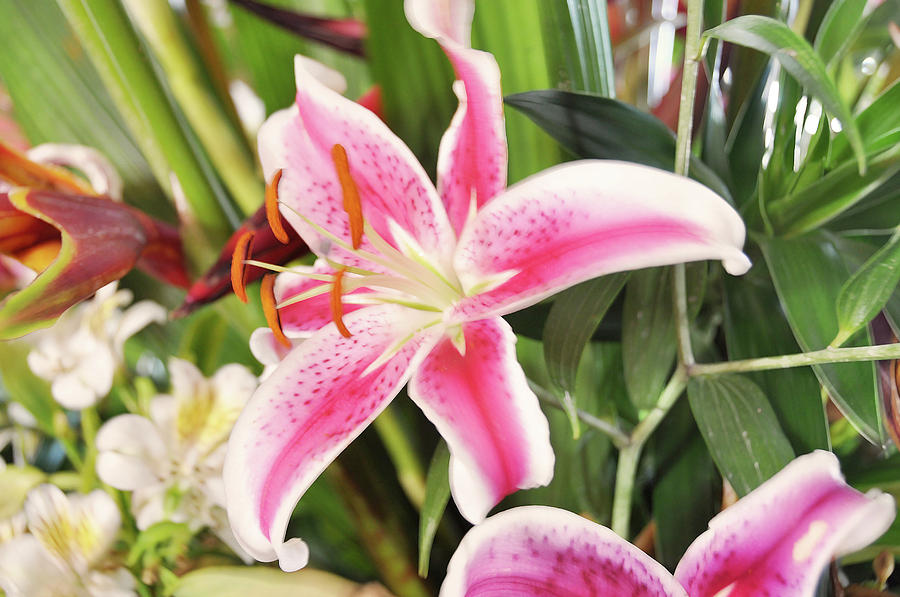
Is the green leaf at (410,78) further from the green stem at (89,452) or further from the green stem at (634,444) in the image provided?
the green stem at (89,452)

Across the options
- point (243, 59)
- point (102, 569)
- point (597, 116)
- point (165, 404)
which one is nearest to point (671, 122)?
point (597, 116)

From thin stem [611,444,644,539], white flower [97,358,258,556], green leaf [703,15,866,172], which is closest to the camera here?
green leaf [703,15,866,172]

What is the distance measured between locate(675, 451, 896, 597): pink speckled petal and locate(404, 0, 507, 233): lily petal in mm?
200

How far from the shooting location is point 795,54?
31 cm

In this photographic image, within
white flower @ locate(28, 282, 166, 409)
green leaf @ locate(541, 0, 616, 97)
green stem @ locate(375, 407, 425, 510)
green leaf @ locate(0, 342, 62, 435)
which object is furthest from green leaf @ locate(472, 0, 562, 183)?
green leaf @ locate(0, 342, 62, 435)

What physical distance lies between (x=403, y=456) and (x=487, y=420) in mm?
178

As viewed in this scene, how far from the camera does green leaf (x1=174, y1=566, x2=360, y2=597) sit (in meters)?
0.50

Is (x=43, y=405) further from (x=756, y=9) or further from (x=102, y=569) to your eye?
(x=756, y=9)

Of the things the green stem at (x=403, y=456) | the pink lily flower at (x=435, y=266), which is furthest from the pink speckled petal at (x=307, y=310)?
the green stem at (x=403, y=456)

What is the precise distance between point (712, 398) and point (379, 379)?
0.18 m

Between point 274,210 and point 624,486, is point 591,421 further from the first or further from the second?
point 274,210

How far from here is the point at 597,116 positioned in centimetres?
39

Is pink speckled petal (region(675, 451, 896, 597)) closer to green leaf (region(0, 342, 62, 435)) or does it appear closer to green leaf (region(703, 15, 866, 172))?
green leaf (region(703, 15, 866, 172))

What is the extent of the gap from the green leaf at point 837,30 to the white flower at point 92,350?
0.49 m
